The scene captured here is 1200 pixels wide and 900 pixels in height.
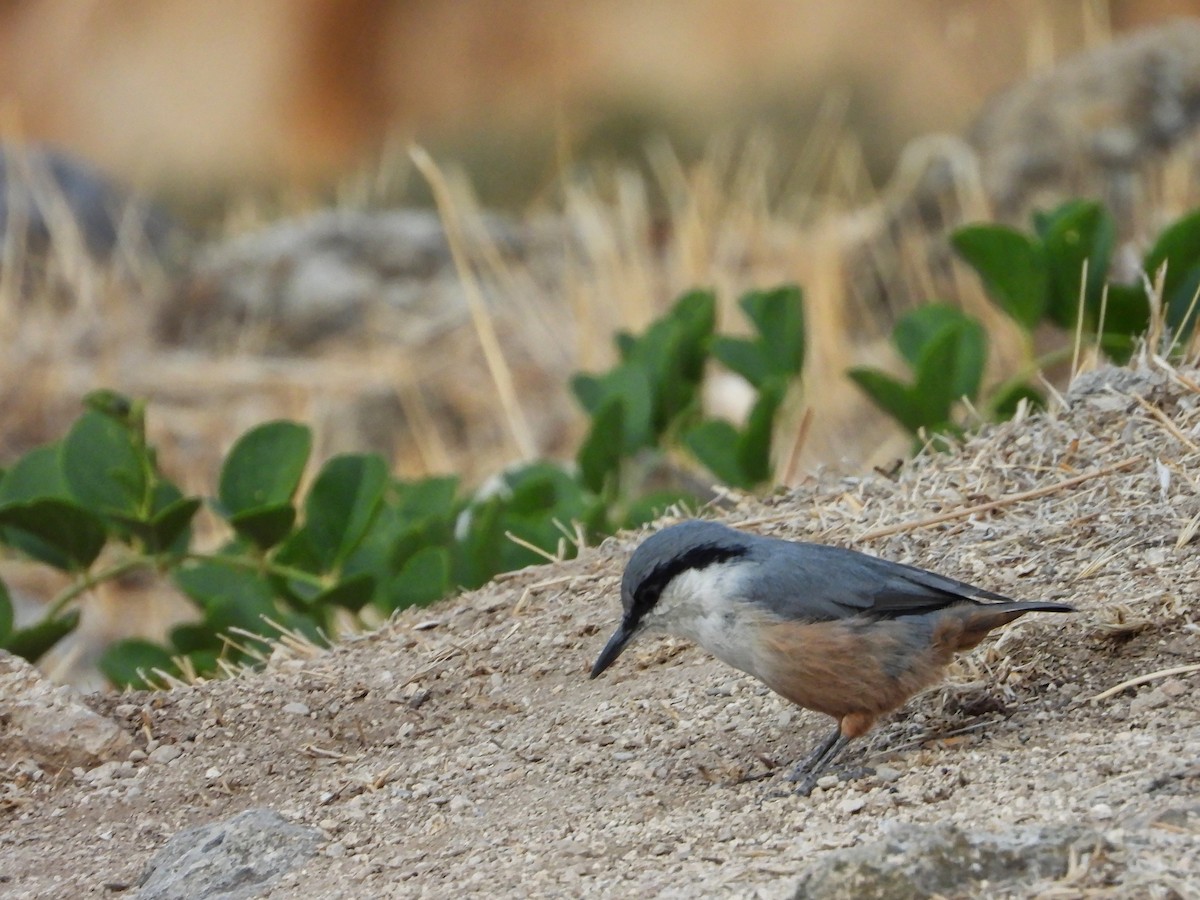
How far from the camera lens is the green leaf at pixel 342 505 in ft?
12.9

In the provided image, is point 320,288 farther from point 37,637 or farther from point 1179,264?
point 1179,264

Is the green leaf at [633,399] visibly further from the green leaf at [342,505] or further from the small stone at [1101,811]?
the small stone at [1101,811]

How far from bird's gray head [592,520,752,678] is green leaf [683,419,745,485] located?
114cm

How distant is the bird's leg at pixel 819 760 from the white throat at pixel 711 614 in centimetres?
19

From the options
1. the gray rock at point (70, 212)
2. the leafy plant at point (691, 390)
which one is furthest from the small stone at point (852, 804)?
the gray rock at point (70, 212)

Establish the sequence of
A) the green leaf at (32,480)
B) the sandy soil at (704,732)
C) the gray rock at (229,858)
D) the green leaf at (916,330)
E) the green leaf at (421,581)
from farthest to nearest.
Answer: the green leaf at (916,330) → the green leaf at (32,480) → the green leaf at (421,581) → the gray rock at (229,858) → the sandy soil at (704,732)

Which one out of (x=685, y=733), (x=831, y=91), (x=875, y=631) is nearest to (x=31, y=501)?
(x=685, y=733)

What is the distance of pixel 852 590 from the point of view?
2.85 meters

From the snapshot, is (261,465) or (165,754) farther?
(261,465)

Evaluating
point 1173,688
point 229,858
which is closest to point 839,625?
point 1173,688

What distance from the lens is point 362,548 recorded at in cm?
412

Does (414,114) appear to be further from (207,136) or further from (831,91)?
(831,91)

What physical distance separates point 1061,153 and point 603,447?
3982 mm

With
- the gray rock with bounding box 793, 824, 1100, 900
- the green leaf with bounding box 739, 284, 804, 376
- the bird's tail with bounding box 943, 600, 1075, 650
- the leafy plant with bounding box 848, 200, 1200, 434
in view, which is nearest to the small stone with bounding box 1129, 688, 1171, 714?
the bird's tail with bounding box 943, 600, 1075, 650
